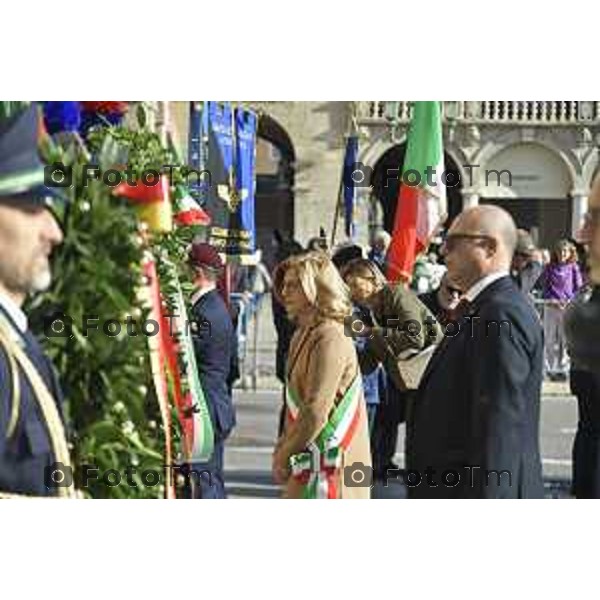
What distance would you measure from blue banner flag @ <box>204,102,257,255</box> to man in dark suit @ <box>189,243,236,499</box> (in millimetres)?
101

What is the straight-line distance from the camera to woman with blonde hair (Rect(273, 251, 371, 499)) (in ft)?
20.5

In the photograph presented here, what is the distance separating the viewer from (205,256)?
6.76m

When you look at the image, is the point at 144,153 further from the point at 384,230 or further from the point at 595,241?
the point at 595,241

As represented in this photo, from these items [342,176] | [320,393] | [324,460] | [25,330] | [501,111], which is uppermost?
[501,111]

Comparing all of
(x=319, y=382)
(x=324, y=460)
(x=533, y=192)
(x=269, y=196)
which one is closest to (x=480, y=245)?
→ (x=533, y=192)

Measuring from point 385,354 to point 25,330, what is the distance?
5.14ft

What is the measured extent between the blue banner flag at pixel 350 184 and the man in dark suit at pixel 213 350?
54cm

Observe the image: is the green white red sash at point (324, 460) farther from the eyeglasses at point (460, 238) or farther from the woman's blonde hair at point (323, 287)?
the eyeglasses at point (460, 238)

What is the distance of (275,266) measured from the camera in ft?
22.0

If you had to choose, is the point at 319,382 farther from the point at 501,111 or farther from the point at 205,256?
the point at 501,111

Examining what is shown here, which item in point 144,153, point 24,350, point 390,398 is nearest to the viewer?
point 24,350

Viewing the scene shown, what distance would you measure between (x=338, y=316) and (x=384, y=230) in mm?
623

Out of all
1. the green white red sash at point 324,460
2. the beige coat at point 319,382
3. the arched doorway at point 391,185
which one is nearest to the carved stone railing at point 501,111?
the arched doorway at point 391,185

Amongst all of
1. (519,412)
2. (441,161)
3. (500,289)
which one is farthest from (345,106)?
(519,412)
